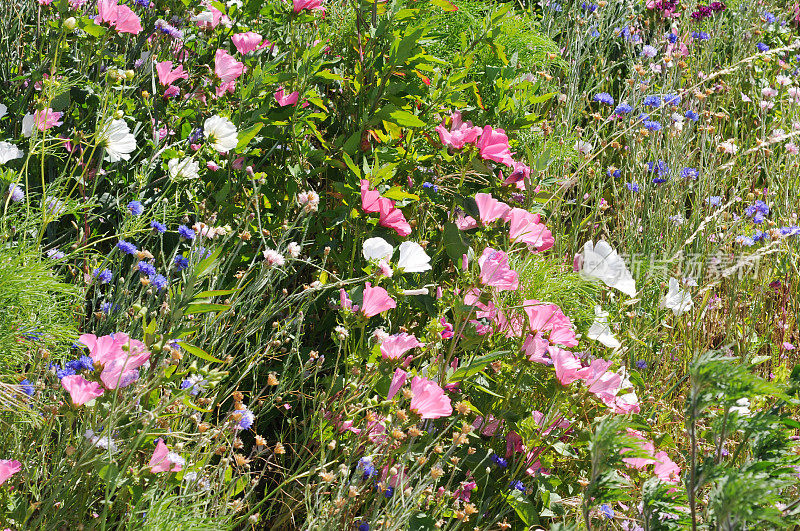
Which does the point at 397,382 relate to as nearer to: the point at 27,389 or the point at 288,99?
the point at 27,389

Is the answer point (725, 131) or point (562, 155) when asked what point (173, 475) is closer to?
point (562, 155)

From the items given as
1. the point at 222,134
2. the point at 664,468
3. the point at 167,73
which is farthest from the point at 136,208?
the point at 664,468

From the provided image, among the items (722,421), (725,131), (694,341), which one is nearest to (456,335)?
(722,421)

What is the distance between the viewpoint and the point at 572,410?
5.11 ft

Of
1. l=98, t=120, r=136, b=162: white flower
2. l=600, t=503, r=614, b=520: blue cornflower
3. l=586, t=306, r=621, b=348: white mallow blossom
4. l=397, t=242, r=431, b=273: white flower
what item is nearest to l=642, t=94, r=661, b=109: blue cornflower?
l=586, t=306, r=621, b=348: white mallow blossom

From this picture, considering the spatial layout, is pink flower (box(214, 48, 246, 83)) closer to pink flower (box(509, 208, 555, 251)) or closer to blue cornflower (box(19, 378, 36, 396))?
pink flower (box(509, 208, 555, 251))

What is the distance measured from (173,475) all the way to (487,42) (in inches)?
51.3

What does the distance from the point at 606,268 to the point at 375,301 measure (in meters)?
0.51

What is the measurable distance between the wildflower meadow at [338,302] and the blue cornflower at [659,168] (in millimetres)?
102

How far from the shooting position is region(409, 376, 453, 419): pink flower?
1.33 m

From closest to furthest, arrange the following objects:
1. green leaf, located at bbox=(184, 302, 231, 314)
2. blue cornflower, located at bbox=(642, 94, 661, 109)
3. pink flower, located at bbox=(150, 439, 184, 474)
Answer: green leaf, located at bbox=(184, 302, 231, 314) → pink flower, located at bbox=(150, 439, 184, 474) → blue cornflower, located at bbox=(642, 94, 661, 109)

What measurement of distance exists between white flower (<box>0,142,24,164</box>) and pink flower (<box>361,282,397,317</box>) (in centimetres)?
81

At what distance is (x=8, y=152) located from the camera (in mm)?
1601

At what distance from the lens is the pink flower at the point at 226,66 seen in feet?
5.90
